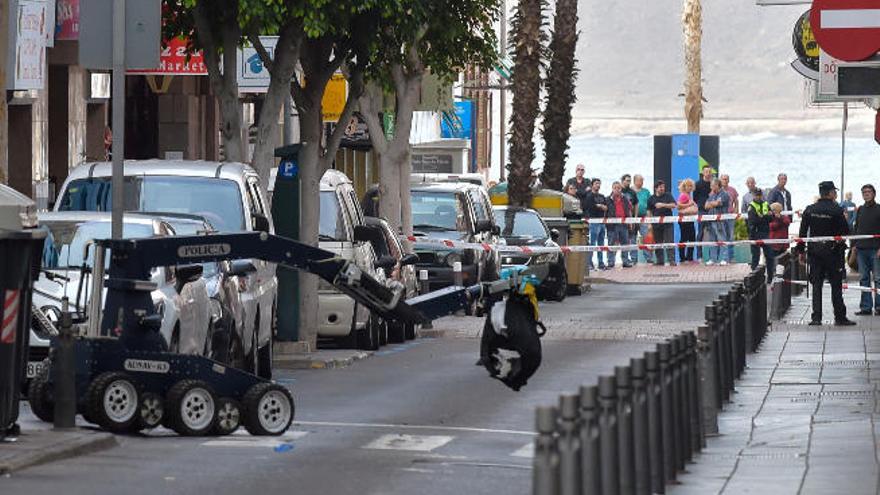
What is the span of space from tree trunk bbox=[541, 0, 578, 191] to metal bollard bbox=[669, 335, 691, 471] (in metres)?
35.5

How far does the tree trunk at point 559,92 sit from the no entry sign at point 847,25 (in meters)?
36.0

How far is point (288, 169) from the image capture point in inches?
963

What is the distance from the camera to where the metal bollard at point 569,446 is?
9.31 metres

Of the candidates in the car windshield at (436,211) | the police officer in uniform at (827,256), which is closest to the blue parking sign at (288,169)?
the police officer in uniform at (827,256)

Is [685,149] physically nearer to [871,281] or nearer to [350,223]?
[871,281]

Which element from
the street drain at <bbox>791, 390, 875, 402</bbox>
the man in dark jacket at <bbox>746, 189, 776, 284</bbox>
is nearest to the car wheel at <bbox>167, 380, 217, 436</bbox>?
the street drain at <bbox>791, 390, 875, 402</bbox>

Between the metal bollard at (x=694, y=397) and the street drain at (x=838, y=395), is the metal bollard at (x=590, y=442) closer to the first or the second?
the metal bollard at (x=694, y=397)

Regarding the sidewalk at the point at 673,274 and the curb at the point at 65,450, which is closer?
the curb at the point at 65,450

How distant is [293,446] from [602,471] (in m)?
5.30

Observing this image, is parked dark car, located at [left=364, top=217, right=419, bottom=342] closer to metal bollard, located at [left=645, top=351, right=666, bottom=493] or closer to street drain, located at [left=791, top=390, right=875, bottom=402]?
street drain, located at [left=791, top=390, right=875, bottom=402]

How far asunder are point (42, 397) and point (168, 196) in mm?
5477

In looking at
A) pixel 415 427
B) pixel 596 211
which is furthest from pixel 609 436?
pixel 596 211

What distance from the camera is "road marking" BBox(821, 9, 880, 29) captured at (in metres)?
13.3

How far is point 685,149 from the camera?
5628 centimetres
